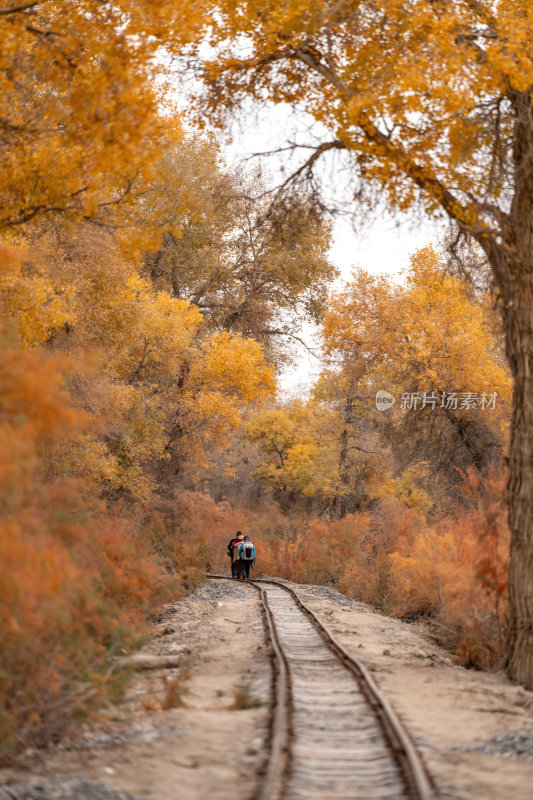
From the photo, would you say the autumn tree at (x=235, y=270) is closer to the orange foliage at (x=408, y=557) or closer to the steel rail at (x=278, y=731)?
the orange foliage at (x=408, y=557)

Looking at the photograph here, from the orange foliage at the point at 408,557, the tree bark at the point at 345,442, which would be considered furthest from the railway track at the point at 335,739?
the tree bark at the point at 345,442

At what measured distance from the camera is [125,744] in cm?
759

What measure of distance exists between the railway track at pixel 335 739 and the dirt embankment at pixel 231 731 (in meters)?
0.22

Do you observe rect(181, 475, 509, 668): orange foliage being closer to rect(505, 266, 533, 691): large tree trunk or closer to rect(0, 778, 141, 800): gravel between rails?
rect(505, 266, 533, 691): large tree trunk

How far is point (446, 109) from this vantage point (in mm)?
10688

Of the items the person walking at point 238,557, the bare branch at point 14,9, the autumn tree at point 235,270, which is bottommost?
the person walking at point 238,557

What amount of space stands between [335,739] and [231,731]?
1116 millimetres

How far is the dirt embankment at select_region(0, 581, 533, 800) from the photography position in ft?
21.0

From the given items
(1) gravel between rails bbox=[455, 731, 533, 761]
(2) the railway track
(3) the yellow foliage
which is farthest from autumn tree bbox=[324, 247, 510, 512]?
(1) gravel between rails bbox=[455, 731, 533, 761]

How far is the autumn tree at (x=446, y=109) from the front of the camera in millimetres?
10641

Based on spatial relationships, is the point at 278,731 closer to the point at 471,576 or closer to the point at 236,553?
the point at 471,576

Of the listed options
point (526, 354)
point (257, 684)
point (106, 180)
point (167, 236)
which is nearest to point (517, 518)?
point (526, 354)

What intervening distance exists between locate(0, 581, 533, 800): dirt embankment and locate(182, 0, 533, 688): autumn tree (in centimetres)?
180

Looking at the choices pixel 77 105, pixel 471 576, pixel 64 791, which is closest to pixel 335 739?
pixel 64 791
